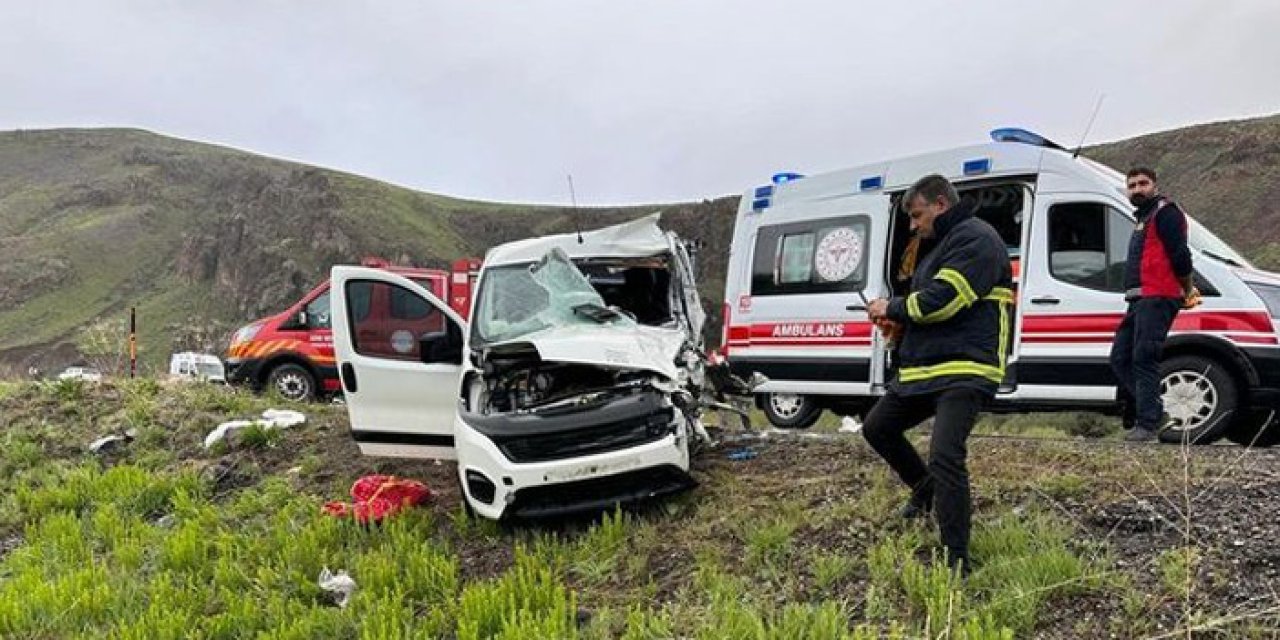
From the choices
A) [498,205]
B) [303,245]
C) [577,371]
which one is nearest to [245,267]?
[303,245]

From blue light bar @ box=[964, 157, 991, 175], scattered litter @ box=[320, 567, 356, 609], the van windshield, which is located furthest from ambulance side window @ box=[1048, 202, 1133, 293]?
scattered litter @ box=[320, 567, 356, 609]

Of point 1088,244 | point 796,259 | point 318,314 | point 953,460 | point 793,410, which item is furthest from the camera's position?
point 318,314

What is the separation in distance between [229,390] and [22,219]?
275 feet

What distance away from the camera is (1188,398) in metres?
6.07

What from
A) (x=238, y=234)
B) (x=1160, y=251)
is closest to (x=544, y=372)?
(x=1160, y=251)

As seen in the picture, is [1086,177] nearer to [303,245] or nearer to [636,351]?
[636,351]

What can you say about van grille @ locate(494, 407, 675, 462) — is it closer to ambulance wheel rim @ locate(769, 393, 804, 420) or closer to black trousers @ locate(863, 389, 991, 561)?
black trousers @ locate(863, 389, 991, 561)

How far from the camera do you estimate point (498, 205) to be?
7119 centimetres

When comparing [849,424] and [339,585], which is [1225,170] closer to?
[849,424]

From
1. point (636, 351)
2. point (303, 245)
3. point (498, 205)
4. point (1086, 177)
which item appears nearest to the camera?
point (636, 351)

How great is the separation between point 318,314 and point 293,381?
3.17 ft

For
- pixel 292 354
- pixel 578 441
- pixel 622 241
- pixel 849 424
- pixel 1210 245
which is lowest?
pixel 849 424

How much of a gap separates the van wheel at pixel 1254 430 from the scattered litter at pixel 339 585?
6.26m

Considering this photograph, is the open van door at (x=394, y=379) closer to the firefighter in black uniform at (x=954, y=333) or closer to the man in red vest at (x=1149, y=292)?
the firefighter in black uniform at (x=954, y=333)
